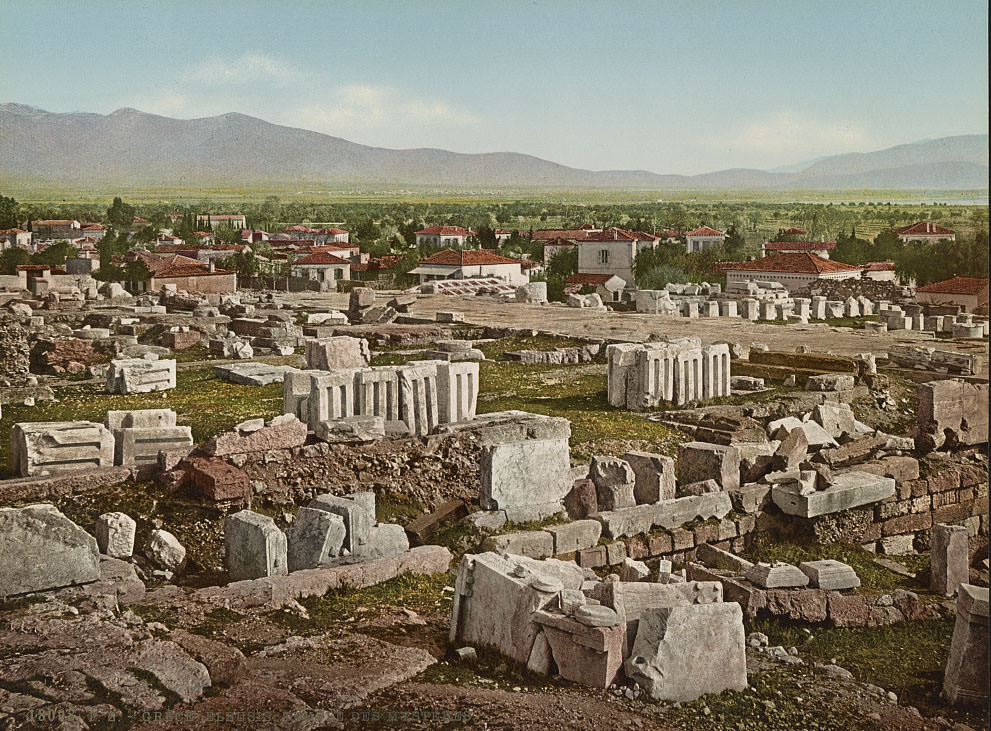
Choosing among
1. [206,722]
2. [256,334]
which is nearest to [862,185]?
[206,722]

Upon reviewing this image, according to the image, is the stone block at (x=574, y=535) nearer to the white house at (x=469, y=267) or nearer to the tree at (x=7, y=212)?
the white house at (x=469, y=267)

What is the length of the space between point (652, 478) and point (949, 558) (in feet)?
10.9

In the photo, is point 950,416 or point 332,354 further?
point 332,354

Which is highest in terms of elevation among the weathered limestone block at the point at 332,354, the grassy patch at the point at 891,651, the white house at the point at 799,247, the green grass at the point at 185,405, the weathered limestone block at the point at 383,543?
the white house at the point at 799,247

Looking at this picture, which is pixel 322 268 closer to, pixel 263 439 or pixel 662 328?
pixel 662 328

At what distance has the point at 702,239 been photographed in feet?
201

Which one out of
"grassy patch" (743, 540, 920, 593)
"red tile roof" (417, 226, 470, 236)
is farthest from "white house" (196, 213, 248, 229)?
"grassy patch" (743, 540, 920, 593)

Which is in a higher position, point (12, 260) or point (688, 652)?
point (12, 260)

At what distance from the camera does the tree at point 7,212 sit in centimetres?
4894

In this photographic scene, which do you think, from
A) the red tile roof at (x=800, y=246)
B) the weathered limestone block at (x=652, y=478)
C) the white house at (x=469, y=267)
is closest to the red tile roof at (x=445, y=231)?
the white house at (x=469, y=267)

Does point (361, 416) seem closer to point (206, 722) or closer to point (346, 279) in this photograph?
point (206, 722)

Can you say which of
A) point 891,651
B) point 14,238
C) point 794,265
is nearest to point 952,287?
point 794,265

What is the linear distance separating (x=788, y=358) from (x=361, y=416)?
45.3 feet

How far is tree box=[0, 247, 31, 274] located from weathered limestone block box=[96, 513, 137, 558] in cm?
4113
